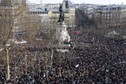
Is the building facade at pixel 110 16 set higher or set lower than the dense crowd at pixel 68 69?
lower

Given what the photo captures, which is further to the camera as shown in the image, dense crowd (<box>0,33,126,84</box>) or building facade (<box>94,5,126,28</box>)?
building facade (<box>94,5,126,28</box>)

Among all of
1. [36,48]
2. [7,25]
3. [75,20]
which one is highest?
[7,25]

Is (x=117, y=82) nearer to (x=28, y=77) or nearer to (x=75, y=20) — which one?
(x=28, y=77)

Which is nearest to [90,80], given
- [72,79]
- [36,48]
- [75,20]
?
[72,79]

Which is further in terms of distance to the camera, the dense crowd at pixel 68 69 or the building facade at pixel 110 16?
the building facade at pixel 110 16

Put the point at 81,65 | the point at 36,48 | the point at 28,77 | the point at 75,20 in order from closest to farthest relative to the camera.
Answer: the point at 28,77 < the point at 81,65 < the point at 36,48 < the point at 75,20

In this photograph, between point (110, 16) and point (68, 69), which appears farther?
point (110, 16)

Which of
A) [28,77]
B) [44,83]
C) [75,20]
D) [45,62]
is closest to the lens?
[44,83]

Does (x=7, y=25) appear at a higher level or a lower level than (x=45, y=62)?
higher

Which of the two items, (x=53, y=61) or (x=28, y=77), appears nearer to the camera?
(x=28, y=77)

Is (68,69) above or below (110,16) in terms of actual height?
above

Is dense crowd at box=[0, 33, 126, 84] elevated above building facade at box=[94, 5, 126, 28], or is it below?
above
